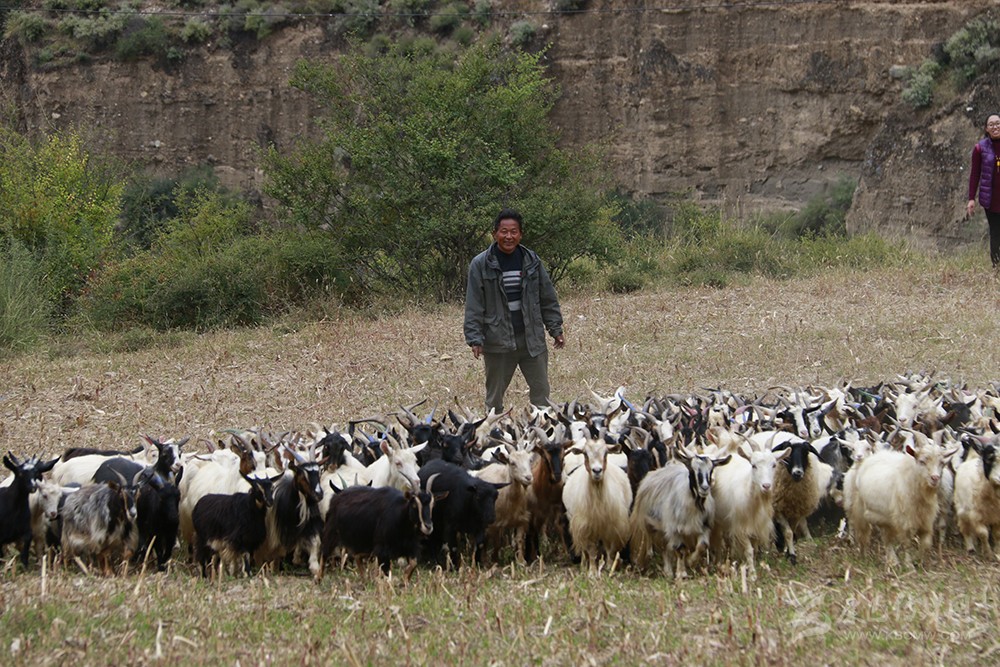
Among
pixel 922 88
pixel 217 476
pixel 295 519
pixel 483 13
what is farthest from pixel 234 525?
pixel 483 13

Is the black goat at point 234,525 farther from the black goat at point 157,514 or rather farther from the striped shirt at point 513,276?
the striped shirt at point 513,276

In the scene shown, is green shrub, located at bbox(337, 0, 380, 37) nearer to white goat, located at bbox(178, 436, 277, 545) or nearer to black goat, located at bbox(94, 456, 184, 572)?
white goat, located at bbox(178, 436, 277, 545)

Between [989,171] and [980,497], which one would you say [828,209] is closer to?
[989,171]

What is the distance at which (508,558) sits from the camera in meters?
7.11

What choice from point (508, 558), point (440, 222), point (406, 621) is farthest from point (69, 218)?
point (406, 621)

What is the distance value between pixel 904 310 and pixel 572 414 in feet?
22.7

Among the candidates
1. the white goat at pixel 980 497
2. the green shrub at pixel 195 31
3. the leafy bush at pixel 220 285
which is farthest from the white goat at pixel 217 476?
the green shrub at pixel 195 31

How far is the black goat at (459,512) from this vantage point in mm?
6863

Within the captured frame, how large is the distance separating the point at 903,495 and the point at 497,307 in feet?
11.9

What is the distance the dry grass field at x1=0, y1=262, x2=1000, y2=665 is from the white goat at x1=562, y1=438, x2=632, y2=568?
0.92 feet

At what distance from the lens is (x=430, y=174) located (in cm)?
1736

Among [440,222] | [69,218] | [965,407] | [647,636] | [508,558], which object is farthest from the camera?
[69,218]

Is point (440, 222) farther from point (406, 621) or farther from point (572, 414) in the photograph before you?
point (406, 621)

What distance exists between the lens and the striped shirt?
9203 mm
